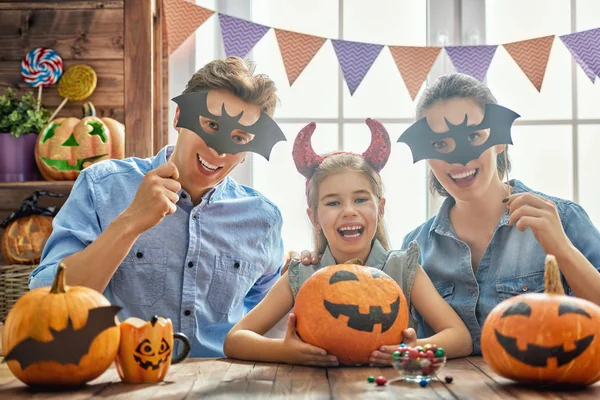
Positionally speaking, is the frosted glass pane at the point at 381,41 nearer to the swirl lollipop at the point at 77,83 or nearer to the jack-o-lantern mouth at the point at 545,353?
the swirl lollipop at the point at 77,83

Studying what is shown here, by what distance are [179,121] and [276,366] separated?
670 mm

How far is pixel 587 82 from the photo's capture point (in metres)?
3.23

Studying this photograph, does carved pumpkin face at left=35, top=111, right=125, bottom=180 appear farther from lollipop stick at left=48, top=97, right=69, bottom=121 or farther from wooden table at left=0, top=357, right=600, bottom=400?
wooden table at left=0, top=357, right=600, bottom=400

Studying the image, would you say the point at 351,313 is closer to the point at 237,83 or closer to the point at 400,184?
the point at 237,83

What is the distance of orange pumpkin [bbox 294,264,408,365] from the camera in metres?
1.49

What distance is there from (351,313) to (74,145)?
1.74 meters

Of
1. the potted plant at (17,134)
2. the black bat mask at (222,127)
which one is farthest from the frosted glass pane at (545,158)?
the potted plant at (17,134)

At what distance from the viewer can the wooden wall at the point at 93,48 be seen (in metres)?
2.91

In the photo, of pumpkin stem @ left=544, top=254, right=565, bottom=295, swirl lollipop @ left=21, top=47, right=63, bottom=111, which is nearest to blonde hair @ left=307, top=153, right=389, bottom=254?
pumpkin stem @ left=544, top=254, right=565, bottom=295

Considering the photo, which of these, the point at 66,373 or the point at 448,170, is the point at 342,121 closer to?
the point at 448,170

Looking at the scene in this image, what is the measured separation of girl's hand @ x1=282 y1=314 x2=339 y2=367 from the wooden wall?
1568 millimetres

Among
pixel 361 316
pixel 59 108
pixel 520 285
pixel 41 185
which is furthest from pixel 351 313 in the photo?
pixel 59 108

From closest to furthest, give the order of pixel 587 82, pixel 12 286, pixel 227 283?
1. pixel 227 283
2. pixel 12 286
3. pixel 587 82

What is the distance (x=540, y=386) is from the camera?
1.30 metres
